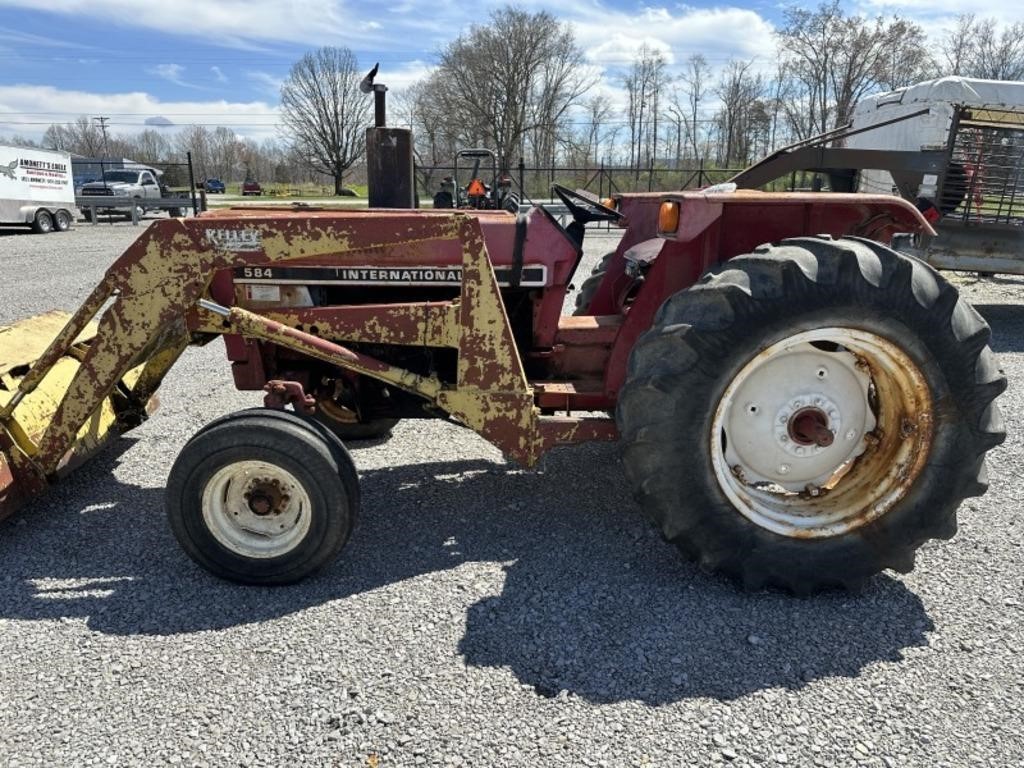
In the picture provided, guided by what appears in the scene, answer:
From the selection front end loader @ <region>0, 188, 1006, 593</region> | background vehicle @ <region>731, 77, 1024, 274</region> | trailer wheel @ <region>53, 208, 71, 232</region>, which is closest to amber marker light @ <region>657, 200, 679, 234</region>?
front end loader @ <region>0, 188, 1006, 593</region>

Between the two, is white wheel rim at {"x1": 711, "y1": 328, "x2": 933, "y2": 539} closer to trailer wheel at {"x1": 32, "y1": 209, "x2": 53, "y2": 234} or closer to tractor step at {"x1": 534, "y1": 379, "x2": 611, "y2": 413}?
tractor step at {"x1": 534, "y1": 379, "x2": 611, "y2": 413}

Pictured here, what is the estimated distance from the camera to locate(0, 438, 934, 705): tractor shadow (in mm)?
2496

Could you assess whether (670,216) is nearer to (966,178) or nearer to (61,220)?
(966,178)

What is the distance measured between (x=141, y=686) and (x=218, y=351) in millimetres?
5165

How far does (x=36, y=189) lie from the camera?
787 inches

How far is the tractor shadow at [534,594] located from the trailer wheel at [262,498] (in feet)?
0.45

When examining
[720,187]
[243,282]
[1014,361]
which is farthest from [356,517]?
[1014,361]

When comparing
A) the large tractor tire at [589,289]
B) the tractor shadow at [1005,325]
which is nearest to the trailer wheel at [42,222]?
the large tractor tire at [589,289]

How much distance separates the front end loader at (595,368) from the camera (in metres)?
2.72

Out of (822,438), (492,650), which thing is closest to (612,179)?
(822,438)

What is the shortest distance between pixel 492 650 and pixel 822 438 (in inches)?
61.4

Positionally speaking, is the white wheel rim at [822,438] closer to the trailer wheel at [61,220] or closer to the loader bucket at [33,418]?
the loader bucket at [33,418]

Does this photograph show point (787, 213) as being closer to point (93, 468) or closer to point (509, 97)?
point (93, 468)

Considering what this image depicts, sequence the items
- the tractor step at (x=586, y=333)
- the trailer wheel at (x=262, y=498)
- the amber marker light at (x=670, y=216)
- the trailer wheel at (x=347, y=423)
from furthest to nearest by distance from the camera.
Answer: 1. the trailer wheel at (x=347, y=423)
2. the tractor step at (x=586, y=333)
3. the amber marker light at (x=670, y=216)
4. the trailer wheel at (x=262, y=498)
